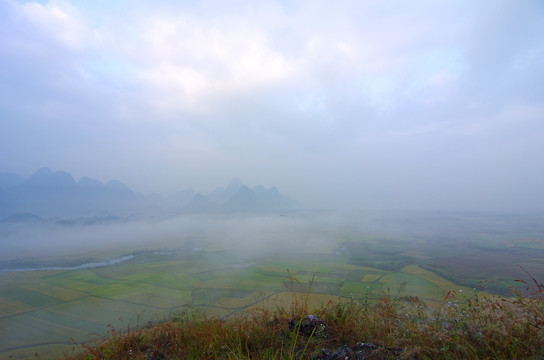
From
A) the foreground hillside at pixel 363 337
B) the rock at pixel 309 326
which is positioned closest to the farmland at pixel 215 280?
the foreground hillside at pixel 363 337

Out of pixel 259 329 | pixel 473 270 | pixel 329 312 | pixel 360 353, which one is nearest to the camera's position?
pixel 360 353

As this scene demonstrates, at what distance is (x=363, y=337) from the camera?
4629mm

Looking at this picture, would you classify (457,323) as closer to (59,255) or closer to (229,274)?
(229,274)

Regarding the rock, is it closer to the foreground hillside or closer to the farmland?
the foreground hillside

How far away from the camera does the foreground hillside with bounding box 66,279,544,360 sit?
3.58 meters

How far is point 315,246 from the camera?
101m

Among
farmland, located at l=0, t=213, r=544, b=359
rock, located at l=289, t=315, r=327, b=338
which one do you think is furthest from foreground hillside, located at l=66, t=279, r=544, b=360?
farmland, located at l=0, t=213, r=544, b=359

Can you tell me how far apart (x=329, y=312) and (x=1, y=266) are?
5064 inches

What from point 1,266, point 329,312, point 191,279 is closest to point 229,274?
point 191,279

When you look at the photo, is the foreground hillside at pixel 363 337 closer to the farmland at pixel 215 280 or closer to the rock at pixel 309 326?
the rock at pixel 309 326

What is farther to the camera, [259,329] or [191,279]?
[191,279]

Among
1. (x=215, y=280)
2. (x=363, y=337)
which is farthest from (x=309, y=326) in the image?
(x=215, y=280)

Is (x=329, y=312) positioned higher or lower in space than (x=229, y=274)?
higher

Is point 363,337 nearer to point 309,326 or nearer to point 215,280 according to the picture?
point 309,326
